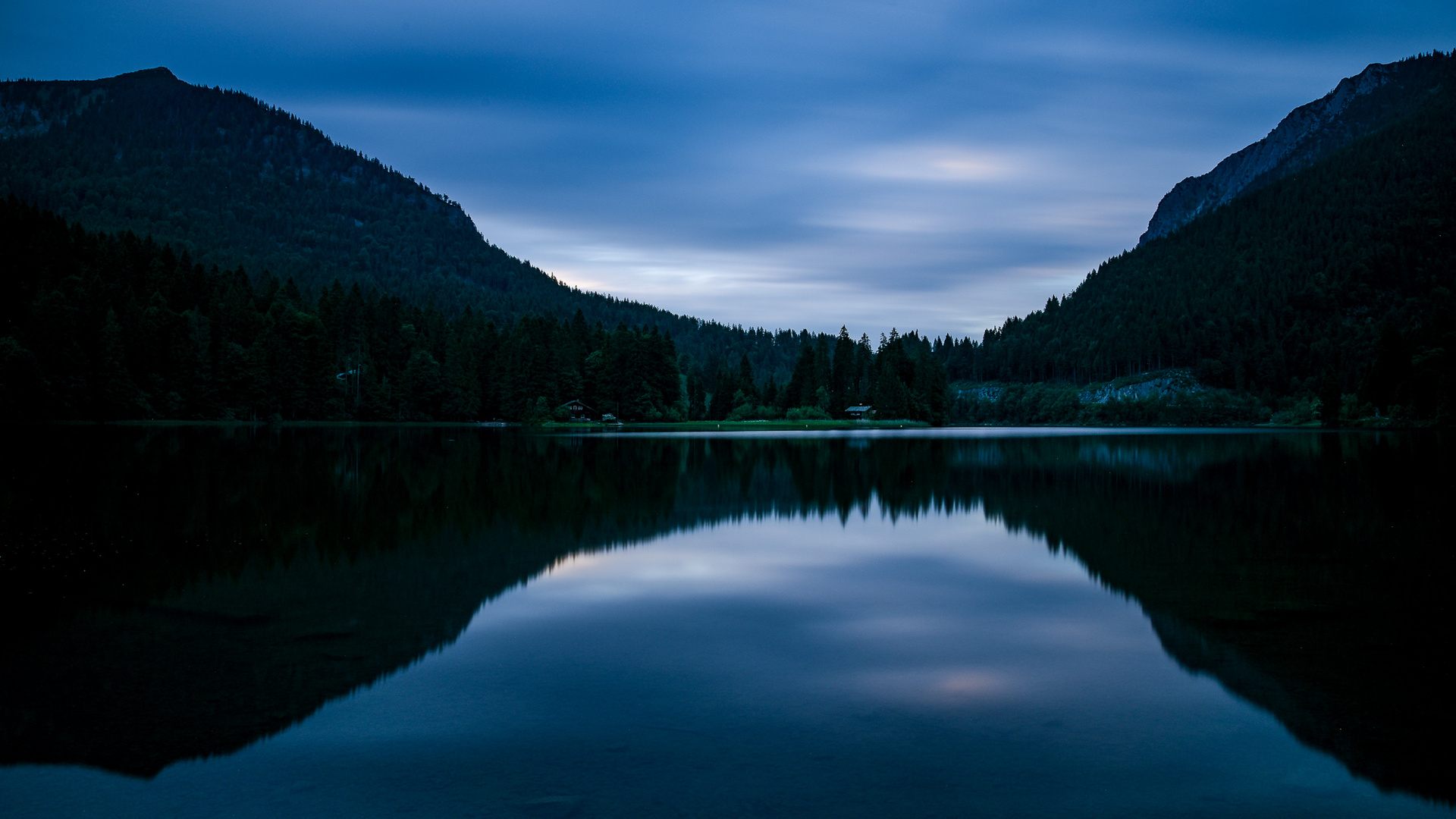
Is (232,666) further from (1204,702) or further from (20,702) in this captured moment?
(1204,702)

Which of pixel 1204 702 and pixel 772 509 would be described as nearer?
pixel 1204 702

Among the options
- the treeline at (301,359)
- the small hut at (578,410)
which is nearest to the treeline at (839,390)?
the treeline at (301,359)

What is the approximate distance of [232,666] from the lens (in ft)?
38.6

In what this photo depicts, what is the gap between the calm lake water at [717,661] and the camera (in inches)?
327

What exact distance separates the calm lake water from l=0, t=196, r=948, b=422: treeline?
3545 inches

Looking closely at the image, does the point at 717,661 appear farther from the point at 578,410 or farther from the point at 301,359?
the point at 578,410

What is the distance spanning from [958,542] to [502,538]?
11291 millimetres

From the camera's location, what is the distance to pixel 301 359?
126 metres

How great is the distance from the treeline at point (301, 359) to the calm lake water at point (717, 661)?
9003 cm

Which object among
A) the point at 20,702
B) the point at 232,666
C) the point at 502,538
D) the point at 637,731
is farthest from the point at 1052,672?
the point at 502,538

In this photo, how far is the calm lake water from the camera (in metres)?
8.30

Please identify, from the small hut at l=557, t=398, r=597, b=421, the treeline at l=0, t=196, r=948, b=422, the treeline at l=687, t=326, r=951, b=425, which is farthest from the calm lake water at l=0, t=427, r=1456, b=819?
the treeline at l=687, t=326, r=951, b=425

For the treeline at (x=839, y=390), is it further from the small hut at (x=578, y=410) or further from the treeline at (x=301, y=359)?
the small hut at (x=578, y=410)

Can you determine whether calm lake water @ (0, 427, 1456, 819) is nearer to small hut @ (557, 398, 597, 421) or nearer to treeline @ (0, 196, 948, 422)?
treeline @ (0, 196, 948, 422)
